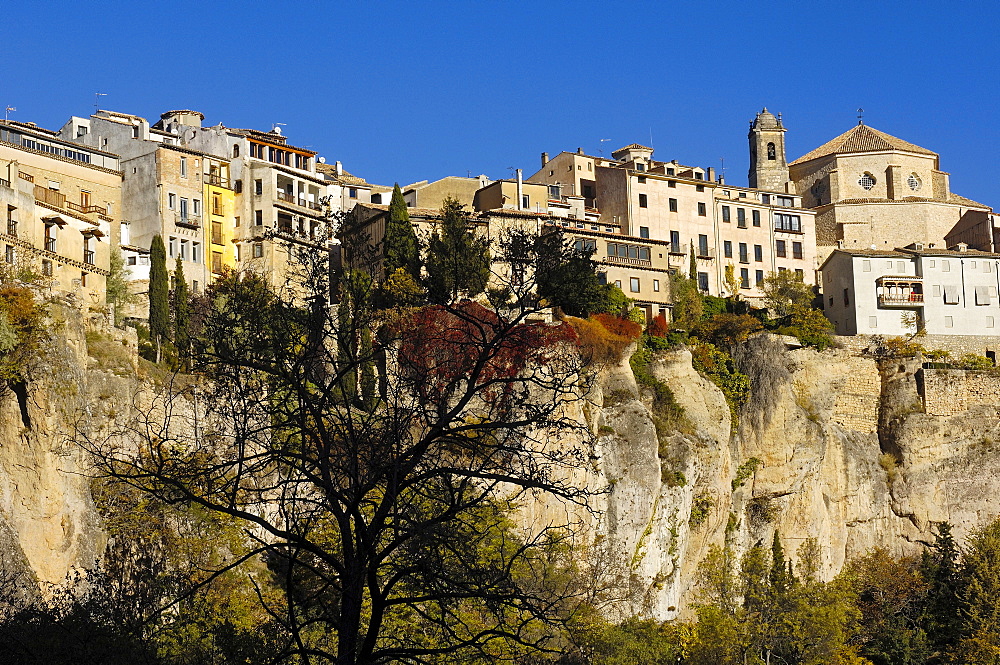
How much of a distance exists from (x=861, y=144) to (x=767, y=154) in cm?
694

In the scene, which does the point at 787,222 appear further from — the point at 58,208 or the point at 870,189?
the point at 58,208

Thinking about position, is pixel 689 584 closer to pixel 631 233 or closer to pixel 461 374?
pixel 631 233

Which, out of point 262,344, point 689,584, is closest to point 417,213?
point 689,584

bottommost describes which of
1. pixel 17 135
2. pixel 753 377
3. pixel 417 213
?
pixel 753 377

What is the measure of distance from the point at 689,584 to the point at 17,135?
36610mm

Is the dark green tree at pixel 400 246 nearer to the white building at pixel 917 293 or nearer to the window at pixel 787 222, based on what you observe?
the white building at pixel 917 293

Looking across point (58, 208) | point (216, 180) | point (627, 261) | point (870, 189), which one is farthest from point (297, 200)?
point (870, 189)

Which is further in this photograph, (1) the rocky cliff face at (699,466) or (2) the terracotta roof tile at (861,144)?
(2) the terracotta roof tile at (861,144)

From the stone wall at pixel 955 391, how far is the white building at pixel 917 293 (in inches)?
186

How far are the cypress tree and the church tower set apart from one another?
43.8 meters

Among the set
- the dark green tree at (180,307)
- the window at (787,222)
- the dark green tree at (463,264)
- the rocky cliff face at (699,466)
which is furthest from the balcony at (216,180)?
the window at (787,222)

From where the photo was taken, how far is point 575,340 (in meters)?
49.3

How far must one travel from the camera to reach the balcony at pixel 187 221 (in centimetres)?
6675

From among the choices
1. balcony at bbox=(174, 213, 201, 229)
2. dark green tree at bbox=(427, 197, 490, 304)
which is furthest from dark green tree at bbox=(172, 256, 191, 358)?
dark green tree at bbox=(427, 197, 490, 304)
